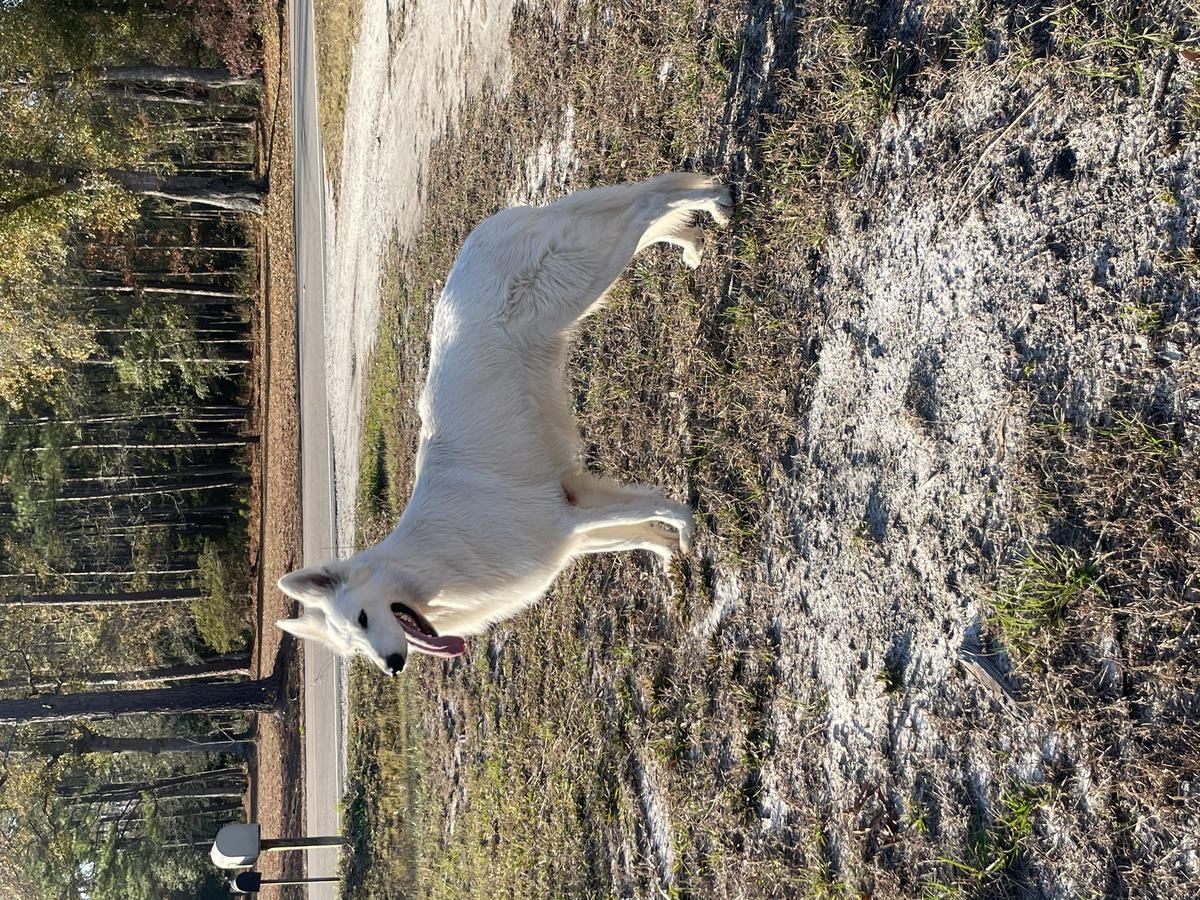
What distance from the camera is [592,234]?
4.93 meters

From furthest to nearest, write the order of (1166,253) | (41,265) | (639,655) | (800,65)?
1. (41,265)
2. (639,655)
3. (800,65)
4. (1166,253)

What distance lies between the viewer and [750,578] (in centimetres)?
444

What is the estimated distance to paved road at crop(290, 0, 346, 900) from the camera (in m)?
13.4

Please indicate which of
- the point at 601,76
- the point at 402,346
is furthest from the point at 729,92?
the point at 402,346

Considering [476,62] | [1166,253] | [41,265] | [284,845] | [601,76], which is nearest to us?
[1166,253]

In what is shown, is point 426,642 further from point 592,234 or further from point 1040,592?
point 1040,592

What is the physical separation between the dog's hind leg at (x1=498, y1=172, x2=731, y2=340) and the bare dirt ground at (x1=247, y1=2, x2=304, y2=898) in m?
13.0

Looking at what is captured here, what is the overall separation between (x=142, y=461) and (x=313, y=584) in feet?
71.9

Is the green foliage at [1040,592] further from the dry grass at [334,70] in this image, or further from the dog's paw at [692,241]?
the dry grass at [334,70]

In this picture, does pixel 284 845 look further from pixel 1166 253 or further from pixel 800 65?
pixel 1166 253

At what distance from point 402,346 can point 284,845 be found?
21.9 feet

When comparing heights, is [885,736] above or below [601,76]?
below

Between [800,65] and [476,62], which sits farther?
[476,62]

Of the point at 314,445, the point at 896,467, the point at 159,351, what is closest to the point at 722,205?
the point at 896,467
